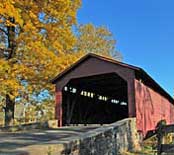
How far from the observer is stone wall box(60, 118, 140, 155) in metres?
8.44

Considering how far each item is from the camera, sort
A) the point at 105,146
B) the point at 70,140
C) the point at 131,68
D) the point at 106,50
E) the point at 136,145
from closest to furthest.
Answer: the point at 70,140 < the point at 105,146 < the point at 136,145 < the point at 131,68 < the point at 106,50

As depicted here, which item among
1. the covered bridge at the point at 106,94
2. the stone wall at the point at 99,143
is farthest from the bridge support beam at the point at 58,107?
the stone wall at the point at 99,143

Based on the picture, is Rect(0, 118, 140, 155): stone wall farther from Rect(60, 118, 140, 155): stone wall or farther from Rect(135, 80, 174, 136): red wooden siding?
Rect(135, 80, 174, 136): red wooden siding

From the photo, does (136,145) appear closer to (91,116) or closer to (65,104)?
(65,104)

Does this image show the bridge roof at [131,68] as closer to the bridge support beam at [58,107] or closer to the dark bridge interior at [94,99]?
the bridge support beam at [58,107]

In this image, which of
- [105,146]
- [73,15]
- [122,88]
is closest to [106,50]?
[122,88]

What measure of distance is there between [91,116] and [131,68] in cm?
947

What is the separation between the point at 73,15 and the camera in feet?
65.6

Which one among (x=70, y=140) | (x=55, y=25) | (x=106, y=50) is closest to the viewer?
(x=70, y=140)

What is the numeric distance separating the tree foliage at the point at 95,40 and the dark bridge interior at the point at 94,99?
33.7 ft

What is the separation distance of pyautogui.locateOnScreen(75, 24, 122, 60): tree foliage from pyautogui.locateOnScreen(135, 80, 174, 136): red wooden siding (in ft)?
55.5

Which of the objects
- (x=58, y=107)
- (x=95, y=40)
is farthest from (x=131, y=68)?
(x=95, y=40)

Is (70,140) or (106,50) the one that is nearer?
(70,140)

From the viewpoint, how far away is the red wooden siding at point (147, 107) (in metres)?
15.9
